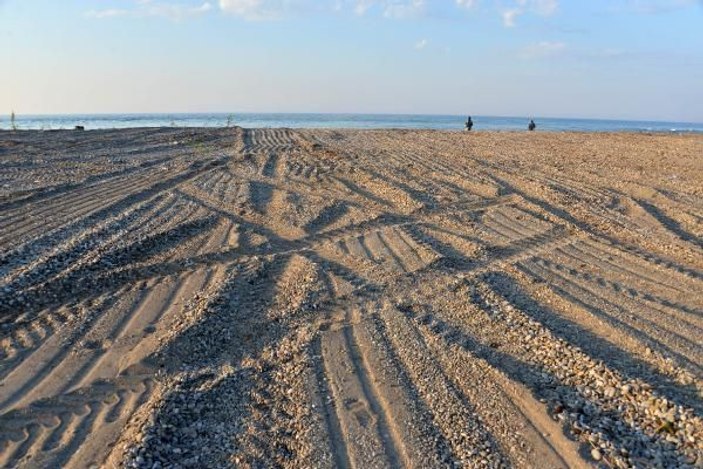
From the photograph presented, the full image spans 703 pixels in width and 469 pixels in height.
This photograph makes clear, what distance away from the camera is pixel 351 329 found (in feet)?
19.6

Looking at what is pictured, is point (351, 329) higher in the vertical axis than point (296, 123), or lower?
higher

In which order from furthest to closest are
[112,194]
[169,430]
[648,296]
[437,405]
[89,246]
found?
Answer: [112,194]
[89,246]
[648,296]
[437,405]
[169,430]

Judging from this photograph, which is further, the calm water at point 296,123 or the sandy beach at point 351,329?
the calm water at point 296,123

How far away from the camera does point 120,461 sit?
3.90m

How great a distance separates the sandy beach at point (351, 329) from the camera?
4195 millimetres

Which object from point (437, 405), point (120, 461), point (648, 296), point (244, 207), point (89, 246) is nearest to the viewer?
point (120, 461)

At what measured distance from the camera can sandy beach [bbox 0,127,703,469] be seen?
420cm

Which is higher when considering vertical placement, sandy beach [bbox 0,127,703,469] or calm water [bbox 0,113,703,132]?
sandy beach [bbox 0,127,703,469]

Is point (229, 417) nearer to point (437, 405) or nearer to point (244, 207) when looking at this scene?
point (437, 405)

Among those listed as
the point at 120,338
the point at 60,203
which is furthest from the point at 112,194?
the point at 120,338

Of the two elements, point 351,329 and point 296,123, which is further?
point 296,123

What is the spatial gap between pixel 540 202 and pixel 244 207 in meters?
6.06

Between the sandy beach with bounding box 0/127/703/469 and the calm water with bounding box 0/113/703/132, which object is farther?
the calm water with bounding box 0/113/703/132

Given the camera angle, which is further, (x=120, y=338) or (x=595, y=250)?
(x=595, y=250)
